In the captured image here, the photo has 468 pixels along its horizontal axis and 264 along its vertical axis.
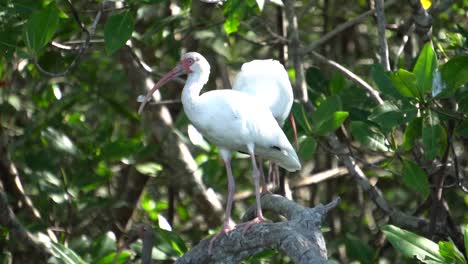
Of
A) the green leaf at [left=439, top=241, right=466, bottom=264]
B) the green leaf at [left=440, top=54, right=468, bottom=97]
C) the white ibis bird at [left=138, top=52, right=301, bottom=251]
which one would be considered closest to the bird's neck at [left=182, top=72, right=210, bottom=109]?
the white ibis bird at [left=138, top=52, right=301, bottom=251]

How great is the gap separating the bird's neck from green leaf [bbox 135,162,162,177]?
1.52m

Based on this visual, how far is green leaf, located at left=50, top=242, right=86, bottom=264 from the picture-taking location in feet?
15.7

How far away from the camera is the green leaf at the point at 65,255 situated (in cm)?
479

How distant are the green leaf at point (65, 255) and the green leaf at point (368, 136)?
4.93 ft

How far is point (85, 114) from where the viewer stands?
766 cm

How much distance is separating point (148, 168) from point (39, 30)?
6.03ft

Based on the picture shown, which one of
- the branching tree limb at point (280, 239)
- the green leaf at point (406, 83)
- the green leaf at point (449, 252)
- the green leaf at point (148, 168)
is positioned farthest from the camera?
the green leaf at point (148, 168)

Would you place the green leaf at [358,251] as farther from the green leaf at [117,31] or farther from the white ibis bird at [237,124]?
the green leaf at [117,31]

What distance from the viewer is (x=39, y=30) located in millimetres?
4477

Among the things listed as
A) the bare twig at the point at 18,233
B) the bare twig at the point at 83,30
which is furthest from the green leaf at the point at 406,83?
the bare twig at the point at 18,233

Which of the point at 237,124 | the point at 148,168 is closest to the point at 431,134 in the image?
the point at 237,124

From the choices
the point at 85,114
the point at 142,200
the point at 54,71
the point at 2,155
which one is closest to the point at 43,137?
the point at 2,155

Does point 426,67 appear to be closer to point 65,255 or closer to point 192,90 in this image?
point 192,90

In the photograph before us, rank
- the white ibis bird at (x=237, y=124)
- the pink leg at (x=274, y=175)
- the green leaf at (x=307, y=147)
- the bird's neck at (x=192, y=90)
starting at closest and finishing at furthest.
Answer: the white ibis bird at (x=237, y=124) → the bird's neck at (x=192, y=90) → the green leaf at (x=307, y=147) → the pink leg at (x=274, y=175)
